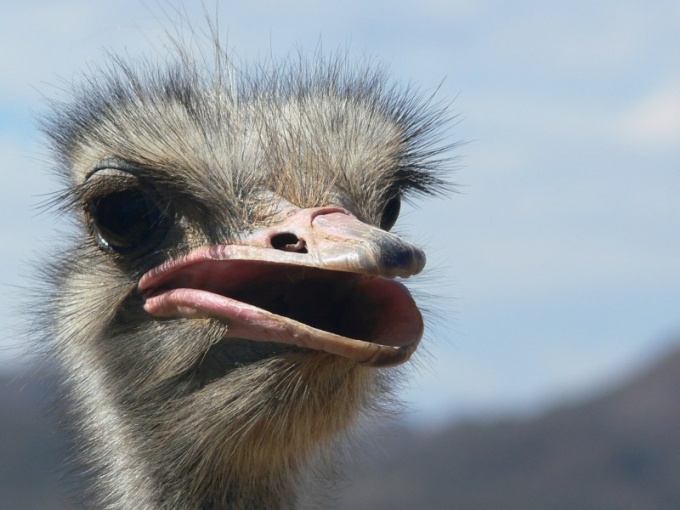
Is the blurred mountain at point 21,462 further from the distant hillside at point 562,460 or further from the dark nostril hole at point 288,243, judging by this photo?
the dark nostril hole at point 288,243

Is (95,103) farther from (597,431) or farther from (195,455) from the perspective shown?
(597,431)

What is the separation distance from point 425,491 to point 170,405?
11425 mm

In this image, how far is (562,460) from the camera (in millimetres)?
14336

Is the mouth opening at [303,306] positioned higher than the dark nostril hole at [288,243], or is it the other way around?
the dark nostril hole at [288,243]

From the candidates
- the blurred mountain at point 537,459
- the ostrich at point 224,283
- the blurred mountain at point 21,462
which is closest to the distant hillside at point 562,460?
the blurred mountain at point 537,459

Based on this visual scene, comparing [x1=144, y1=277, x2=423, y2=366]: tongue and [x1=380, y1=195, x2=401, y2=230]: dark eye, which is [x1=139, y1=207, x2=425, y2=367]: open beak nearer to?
[x1=144, y1=277, x2=423, y2=366]: tongue

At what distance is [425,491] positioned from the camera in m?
14.5

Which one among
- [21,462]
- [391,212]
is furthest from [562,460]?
[391,212]

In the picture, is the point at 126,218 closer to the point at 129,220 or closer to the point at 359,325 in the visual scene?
the point at 129,220

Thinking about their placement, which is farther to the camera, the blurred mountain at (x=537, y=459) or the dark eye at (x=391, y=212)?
the blurred mountain at (x=537, y=459)

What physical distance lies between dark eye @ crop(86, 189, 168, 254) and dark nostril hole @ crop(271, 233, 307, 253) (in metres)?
0.44

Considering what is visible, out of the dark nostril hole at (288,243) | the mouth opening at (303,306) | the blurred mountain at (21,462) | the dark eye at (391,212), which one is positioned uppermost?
the dark nostril hole at (288,243)

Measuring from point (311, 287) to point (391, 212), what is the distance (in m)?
0.77

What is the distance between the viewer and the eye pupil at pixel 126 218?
3361 millimetres
